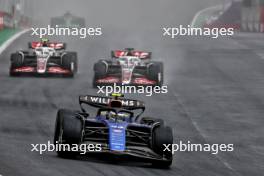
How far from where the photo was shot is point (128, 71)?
2630cm

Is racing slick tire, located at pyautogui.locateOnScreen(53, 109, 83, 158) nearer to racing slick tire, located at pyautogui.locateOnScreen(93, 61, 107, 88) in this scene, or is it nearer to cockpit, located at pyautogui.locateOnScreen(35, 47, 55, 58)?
racing slick tire, located at pyautogui.locateOnScreen(93, 61, 107, 88)

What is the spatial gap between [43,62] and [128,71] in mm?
3219

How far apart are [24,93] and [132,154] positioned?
1033cm

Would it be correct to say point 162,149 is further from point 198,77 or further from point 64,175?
point 198,77

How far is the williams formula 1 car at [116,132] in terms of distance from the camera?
14.1 metres

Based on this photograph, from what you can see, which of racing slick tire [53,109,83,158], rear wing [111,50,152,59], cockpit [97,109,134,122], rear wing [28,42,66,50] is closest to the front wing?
rear wing [28,42,66,50]

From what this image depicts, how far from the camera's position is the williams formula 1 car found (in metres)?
14.1

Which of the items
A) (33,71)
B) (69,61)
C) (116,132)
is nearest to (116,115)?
(116,132)

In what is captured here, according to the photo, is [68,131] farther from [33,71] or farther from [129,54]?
[33,71]

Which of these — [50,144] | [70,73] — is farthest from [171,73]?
[50,144]

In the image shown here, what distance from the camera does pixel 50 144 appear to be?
15703mm

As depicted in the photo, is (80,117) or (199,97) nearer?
(80,117)

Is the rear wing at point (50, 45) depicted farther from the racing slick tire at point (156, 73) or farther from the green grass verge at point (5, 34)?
the green grass verge at point (5, 34)

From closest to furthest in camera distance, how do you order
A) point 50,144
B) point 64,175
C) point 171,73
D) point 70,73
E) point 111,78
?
point 64,175 < point 50,144 < point 111,78 < point 70,73 < point 171,73
